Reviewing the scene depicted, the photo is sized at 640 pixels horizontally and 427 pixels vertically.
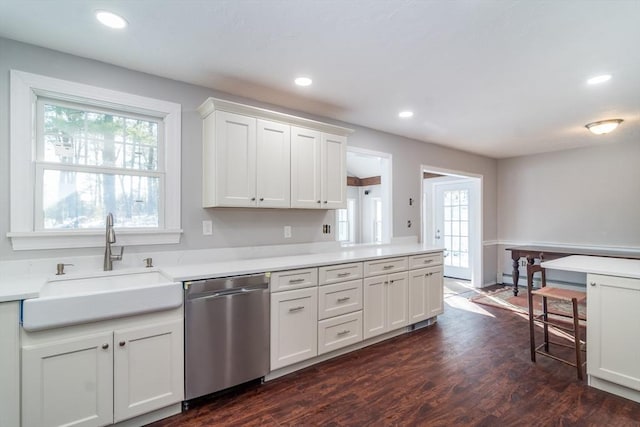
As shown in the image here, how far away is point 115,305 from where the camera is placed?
72.2 inches

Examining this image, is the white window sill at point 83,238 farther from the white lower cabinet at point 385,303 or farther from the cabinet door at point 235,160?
the white lower cabinet at point 385,303

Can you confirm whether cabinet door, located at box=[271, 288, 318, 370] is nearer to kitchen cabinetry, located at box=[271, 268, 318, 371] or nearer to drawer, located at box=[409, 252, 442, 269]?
kitchen cabinetry, located at box=[271, 268, 318, 371]

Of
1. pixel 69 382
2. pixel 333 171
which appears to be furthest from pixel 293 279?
pixel 69 382

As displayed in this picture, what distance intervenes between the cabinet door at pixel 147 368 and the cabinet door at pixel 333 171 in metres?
1.79

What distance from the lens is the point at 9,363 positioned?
1.62 m

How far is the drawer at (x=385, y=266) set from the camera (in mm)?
3102

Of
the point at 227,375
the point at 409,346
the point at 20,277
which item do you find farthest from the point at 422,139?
the point at 20,277

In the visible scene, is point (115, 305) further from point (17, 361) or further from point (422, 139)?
point (422, 139)

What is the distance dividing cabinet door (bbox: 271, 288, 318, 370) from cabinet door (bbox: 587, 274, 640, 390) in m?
2.11

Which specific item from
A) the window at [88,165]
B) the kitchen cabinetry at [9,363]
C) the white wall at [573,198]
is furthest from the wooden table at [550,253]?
the kitchen cabinetry at [9,363]

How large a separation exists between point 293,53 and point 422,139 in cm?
294

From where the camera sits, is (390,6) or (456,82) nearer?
(390,6)

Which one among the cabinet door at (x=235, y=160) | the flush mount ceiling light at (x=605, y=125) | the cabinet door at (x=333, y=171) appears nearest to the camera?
the cabinet door at (x=235, y=160)

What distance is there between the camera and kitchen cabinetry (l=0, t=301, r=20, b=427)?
161 centimetres
